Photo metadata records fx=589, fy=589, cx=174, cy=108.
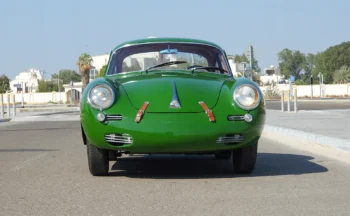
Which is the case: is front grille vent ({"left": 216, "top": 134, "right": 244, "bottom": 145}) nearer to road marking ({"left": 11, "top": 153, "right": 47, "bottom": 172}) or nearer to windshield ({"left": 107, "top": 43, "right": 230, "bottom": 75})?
windshield ({"left": 107, "top": 43, "right": 230, "bottom": 75})

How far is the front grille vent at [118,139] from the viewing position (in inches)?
228

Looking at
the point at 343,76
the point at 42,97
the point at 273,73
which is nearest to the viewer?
the point at 273,73

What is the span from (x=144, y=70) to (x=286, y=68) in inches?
5387

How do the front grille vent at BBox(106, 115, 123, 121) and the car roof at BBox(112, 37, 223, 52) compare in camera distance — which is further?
the car roof at BBox(112, 37, 223, 52)

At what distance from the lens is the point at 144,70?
7.05 metres

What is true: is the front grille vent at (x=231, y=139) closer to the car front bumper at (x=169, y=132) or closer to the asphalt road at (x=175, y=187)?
the car front bumper at (x=169, y=132)

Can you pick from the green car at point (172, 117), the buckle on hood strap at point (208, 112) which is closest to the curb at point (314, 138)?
the green car at point (172, 117)

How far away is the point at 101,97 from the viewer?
5902 millimetres

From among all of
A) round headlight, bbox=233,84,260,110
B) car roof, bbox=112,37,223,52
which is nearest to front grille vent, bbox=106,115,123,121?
round headlight, bbox=233,84,260,110

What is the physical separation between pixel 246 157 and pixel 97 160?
1.58m

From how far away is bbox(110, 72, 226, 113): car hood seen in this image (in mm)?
5785

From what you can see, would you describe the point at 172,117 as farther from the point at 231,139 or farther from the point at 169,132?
the point at 231,139

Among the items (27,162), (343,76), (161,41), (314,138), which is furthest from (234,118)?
(343,76)

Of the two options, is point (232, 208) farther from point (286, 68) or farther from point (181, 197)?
point (286, 68)
